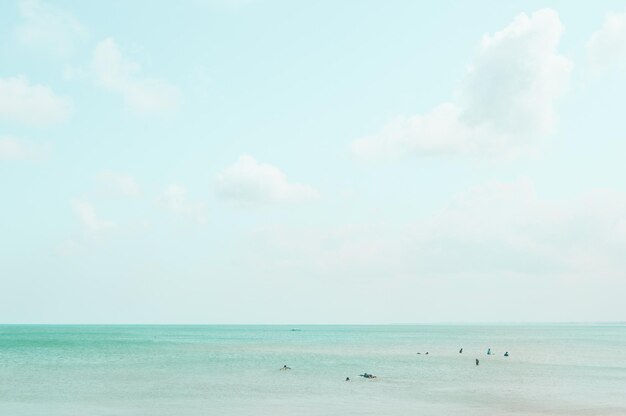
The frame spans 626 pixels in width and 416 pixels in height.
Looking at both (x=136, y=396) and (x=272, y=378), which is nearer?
(x=136, y=396)

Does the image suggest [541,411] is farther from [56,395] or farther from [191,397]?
[56,395]

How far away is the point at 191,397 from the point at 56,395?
10.2 m

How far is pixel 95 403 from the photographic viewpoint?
45125 millimetres

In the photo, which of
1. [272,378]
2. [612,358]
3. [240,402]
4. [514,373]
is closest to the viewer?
[240,402]

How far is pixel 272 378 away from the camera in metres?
62.2

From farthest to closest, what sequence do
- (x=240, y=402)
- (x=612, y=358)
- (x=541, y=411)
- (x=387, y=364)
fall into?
(x=612, y=358), (x=387, y=364), (x=240, y=402), (x=541, y=411)

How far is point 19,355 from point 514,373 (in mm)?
66592

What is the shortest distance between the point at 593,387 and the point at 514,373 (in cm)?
1378

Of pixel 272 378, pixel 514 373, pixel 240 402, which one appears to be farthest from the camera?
pixel 514 373

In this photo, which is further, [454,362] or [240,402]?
[454,362]

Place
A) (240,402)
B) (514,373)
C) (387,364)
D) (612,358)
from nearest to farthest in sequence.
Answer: (240,402)
(514,373)
(387,364)
(612,358)

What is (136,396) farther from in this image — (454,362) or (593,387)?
(454,362)

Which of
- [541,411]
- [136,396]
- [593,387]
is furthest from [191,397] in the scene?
[593,387]

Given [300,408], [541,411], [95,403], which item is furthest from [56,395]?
[541,411]
